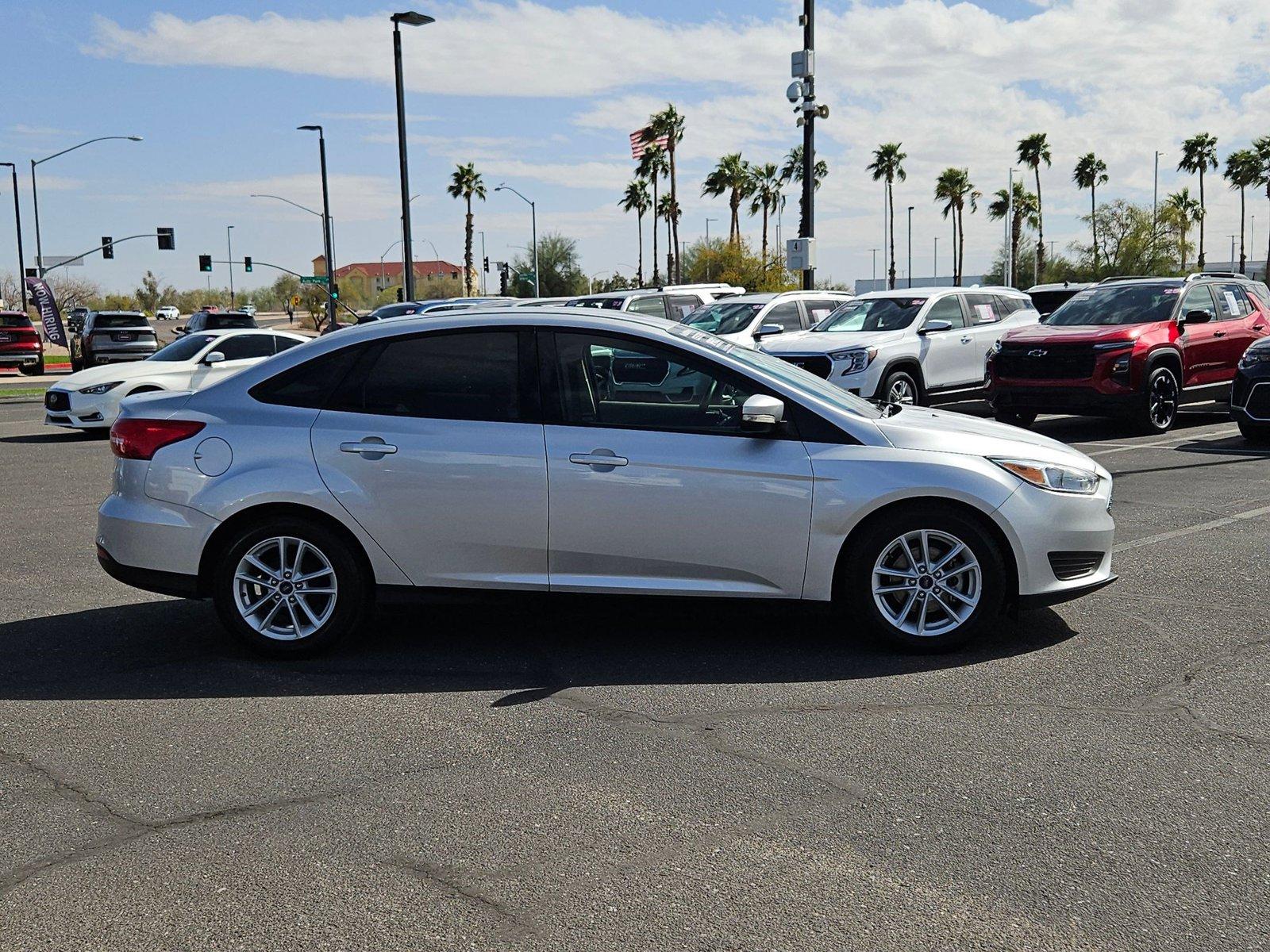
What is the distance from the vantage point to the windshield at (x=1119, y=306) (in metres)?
15.8

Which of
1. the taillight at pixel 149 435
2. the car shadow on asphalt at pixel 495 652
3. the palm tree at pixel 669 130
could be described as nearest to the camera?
the car shadow on asphalt at pixel 495 652

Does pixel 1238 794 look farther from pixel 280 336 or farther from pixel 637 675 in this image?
pixel 280 336

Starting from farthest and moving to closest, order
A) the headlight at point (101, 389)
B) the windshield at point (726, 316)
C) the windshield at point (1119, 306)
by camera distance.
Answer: the windshield at point (726, 316)
the headlight at point (101, 389)
the windshield at point (1119, 306)

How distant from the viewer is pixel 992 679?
18.4 feet

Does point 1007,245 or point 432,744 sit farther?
point 1007,245

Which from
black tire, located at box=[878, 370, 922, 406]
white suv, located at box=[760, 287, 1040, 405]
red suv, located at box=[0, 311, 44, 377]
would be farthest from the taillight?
red suv, located at box=[0, 311, 44, 377]

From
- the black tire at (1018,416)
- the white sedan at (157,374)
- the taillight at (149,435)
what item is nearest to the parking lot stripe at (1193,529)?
the taillight at (149,435)

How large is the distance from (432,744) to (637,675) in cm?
116

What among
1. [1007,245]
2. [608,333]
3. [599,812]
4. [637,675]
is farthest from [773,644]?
[1007,245]

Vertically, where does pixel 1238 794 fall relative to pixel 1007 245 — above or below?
below

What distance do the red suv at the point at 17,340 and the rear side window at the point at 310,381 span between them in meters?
28.6

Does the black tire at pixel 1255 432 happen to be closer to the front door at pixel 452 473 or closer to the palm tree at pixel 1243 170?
the front door at pixel 452 473

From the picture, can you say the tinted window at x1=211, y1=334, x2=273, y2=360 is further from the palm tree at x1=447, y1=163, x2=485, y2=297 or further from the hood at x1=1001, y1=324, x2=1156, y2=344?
the palm tree at x1=447, y1=163, x2=485, y2=297

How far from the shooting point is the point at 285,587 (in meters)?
6.02
